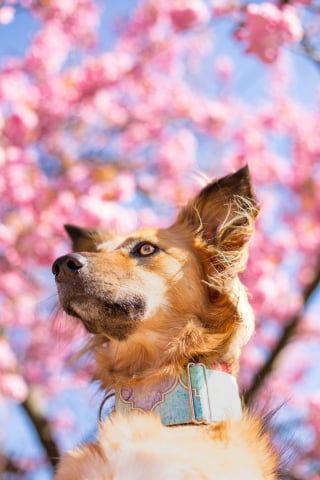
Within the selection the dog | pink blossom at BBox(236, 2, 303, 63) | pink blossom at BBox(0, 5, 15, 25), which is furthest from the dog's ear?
pink blossom at BBox(0, 5, 15, 25)

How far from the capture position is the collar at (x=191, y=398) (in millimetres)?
2180

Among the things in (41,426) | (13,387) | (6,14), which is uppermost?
(6,14)

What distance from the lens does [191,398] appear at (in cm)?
221

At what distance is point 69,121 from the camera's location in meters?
7.03

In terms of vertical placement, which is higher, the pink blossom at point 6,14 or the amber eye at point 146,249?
the pink blossom at point 6,14

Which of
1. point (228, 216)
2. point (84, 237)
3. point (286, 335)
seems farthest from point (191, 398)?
point (286, 335)

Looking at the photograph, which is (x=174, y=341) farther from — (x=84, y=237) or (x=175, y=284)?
(x=84, y=237)

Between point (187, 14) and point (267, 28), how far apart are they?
80.6 inches

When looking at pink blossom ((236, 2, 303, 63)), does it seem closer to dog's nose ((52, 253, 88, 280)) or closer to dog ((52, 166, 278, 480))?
dog ((52, 166, 278, 480))

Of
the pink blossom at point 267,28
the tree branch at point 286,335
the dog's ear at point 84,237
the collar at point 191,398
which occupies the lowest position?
the tree branch at point 286,335

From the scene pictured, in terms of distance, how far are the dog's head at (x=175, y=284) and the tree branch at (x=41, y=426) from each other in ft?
11.9

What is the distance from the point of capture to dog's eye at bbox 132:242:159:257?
2.63 meters

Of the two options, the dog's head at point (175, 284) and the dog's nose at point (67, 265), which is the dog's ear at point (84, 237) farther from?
the dog's nose at point (67, 265)

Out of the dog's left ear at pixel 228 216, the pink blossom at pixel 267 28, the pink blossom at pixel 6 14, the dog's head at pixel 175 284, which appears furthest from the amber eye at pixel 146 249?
the pink blossom at pixel 6 14
